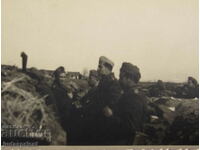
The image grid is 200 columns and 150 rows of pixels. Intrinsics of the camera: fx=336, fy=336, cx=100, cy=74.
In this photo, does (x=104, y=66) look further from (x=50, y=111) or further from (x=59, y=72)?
(x=50, y=111)

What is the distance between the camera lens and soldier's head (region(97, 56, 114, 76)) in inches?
62.7

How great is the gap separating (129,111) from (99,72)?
234 mm

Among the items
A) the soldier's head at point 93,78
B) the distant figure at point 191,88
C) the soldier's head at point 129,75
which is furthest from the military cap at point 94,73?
the distant figure at point 191,88

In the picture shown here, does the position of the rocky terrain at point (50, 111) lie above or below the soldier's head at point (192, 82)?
below

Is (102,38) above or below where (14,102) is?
above

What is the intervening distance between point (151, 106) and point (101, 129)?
0.86ft

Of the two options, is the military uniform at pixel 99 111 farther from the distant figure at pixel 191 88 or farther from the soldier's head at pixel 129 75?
the distant figure at pixel 191 88

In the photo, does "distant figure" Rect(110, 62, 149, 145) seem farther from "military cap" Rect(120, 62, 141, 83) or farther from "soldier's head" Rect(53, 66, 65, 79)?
"soldier's head" Rect(53, 66, 65, 79)

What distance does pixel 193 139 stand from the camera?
1597 millimetres

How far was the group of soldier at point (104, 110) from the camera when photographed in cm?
159

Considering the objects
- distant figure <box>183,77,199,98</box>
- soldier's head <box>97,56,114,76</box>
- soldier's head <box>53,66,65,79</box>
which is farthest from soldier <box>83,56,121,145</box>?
distant figure <box>183,77,199,98</box>

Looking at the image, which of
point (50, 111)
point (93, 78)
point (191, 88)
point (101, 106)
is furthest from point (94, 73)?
point (191, 88)

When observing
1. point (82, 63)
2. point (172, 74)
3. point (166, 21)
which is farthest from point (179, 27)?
point (82, 63)

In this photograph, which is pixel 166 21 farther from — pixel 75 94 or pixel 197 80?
pixel 75 94
